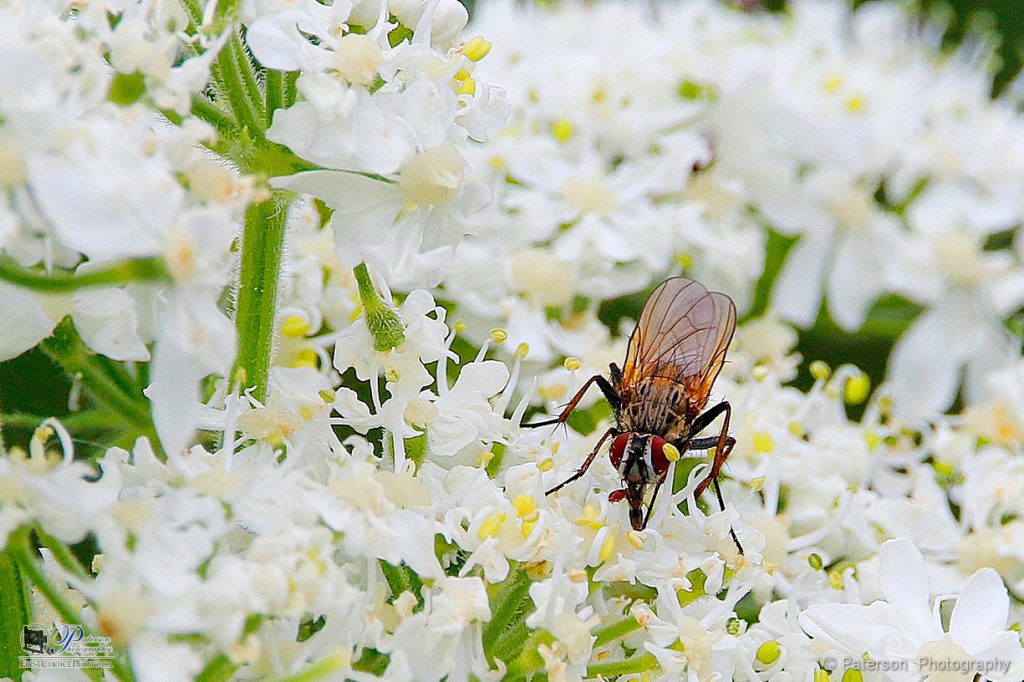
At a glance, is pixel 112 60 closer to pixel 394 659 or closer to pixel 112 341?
pixel 112 341

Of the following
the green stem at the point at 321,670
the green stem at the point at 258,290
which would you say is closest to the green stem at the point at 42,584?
the green stem at the point at 321,670

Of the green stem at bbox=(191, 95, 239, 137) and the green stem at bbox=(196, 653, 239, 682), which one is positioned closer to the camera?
the green stem at bbox=(196, 653, 239, 682)

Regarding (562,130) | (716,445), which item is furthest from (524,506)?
(562,130)

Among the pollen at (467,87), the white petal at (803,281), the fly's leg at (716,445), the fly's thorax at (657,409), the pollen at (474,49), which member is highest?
the pollen at (474,49)

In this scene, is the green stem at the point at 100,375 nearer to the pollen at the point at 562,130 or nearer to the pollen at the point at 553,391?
the pollen at the point at 553,391

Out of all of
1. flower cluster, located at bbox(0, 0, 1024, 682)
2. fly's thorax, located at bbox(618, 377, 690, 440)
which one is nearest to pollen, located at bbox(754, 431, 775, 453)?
flower cluster, located at bbox(0, 0, 1024, 682)

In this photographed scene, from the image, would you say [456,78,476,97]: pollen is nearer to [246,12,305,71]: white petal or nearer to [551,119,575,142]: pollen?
[246,12,305,71]: white petal

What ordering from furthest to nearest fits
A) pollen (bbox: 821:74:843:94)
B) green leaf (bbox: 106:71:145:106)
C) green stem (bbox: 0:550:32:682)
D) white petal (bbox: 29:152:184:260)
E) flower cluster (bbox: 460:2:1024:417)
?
pollen (bbox: 821:74:843:94), flower cluster (bbox: 460:2:1024:417), green stem (bbox: 0:550:32:682), green leaf (bbox: 106:71:145:106), white petal (bbox: 29:152:184:260)
